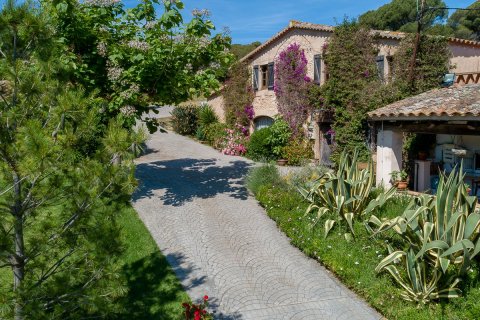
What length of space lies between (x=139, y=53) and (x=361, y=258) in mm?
6562

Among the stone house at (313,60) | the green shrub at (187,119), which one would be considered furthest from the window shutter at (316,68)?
the green shrub at (187,119)

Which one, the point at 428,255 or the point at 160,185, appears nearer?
the point at 428,255

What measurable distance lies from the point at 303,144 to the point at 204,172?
16.4ft

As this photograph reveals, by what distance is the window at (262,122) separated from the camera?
20.5m

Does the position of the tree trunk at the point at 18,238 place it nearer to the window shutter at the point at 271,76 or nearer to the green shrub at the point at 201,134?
the window shutter at the point at 271,76

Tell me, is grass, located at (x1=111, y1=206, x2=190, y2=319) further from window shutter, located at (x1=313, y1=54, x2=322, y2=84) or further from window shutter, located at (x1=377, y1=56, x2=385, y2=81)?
window shutter, located at (x1=313, y1=54, x2=322, y2=84)

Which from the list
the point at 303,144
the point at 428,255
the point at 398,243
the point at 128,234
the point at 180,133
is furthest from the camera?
the point at 180,133

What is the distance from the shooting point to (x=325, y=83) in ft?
53.2

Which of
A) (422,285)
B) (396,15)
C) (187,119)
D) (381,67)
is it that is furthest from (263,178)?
(396,15)

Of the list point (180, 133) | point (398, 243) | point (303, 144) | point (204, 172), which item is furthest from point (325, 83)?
point (180, 133)

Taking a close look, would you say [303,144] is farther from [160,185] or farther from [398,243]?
[398,243]

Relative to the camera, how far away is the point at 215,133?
72.4ft

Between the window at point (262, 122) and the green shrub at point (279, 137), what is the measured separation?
7.08ft

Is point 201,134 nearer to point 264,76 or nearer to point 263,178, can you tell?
point 264,76
